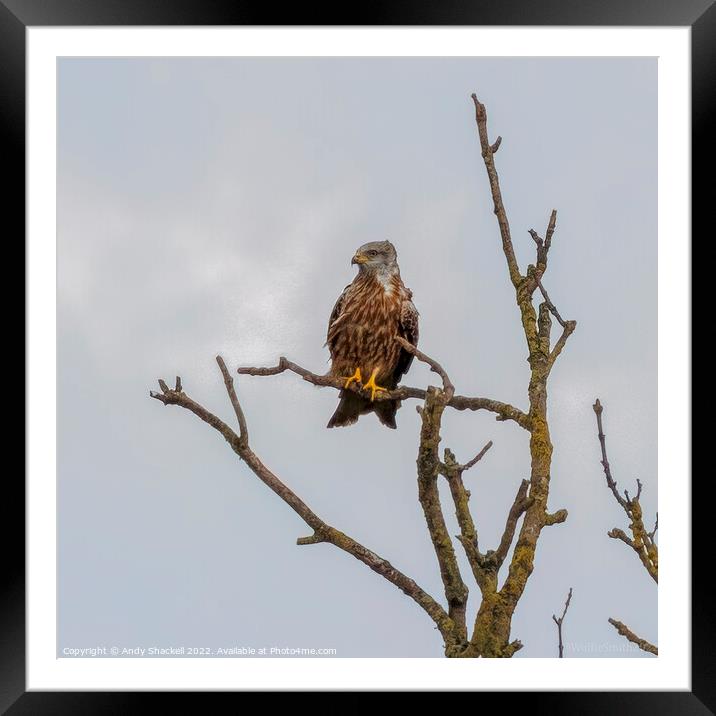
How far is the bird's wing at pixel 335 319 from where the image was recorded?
21.3 feet

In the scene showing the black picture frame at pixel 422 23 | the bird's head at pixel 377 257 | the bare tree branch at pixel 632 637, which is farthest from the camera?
the bird's head at pixel 377 257

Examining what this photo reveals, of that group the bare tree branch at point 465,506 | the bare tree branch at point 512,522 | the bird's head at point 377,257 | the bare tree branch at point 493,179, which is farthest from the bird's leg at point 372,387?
the bare tree branch at point 512,522

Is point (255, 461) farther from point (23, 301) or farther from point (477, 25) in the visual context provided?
point (477, 25)

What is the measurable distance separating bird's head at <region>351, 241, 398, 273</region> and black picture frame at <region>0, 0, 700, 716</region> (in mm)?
2071

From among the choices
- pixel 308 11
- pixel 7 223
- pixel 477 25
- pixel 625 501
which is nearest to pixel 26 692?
pixel 7 223

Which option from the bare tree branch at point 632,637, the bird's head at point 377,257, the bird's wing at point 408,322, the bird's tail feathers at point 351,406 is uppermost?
the bird's head at point 377,257

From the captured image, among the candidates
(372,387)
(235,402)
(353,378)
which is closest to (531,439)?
(235,402)

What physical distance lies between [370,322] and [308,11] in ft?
8.31

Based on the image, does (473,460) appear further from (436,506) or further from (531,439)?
(531,439)

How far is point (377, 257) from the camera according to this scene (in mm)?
6426

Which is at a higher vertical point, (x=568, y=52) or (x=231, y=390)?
(x=568, y=52)

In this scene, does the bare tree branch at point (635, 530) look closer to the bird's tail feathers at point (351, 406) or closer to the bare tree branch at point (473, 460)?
the bare tree branch at point (473, 460)

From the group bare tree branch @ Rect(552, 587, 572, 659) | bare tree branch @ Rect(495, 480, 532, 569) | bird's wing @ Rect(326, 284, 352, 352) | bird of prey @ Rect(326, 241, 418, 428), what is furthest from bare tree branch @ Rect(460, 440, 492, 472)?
bird's wing @ Rect(326, 284, 352, 352)

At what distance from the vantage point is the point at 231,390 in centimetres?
396
